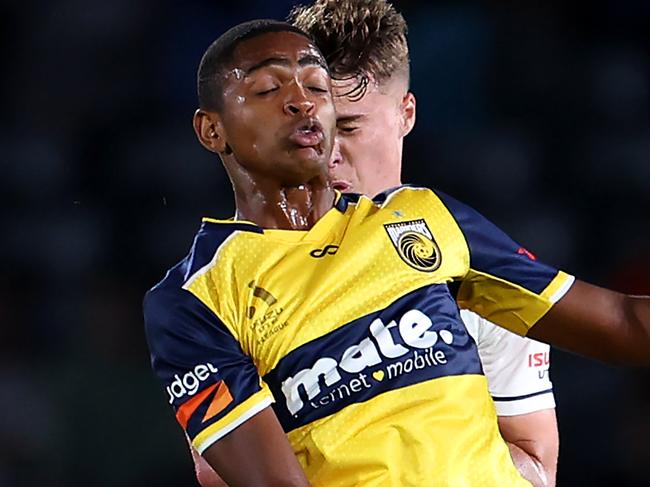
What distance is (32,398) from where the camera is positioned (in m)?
4.07

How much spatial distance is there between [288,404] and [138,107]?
2.65 m

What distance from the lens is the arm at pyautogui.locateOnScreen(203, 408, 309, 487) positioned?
193 cm

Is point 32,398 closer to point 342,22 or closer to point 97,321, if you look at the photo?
point 97,321

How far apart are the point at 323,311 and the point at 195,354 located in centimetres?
21

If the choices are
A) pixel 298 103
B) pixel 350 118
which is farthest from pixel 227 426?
pixel 350 118

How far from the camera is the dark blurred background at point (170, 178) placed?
402cm

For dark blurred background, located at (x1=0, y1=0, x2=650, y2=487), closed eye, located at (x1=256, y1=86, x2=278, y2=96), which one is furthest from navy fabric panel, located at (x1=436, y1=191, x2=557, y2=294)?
dark blurred background, located at (x1=0, y1=0, x2=650, y2=487)

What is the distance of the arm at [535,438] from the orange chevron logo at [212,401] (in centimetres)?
92

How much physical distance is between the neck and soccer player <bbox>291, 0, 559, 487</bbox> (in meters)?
0.60

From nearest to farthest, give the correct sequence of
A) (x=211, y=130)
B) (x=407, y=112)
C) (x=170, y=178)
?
(x=211, y=130)
(x=407, y=112)
(x=170, y=178)

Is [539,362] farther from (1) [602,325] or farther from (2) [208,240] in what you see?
(2) [208,240]

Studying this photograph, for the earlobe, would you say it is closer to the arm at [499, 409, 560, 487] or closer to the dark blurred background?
the arm at [499, 409, 560, 487]

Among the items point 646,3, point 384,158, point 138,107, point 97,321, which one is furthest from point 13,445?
point 646,3

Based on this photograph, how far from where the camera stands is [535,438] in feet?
9.13
